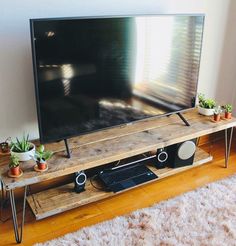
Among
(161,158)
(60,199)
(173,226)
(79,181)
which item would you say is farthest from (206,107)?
(60,199)

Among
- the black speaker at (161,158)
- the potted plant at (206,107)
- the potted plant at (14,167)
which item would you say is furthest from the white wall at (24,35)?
the black speaker at (161,158)

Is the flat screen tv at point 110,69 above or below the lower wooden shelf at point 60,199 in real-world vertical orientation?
above

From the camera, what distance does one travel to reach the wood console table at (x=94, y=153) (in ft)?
5.99

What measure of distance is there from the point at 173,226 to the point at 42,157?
0.89m

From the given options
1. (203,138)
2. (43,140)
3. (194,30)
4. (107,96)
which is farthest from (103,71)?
(203,138)

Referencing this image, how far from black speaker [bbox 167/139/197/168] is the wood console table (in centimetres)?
5

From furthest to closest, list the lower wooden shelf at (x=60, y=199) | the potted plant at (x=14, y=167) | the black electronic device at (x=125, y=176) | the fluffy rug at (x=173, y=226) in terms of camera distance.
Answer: the black electronic device at (x=125, y=176) → the lower wooden shelf at (x=60, y=199) → the fluffy rug at (x=173, y=226) → the potted plant at (x=14, y=167)

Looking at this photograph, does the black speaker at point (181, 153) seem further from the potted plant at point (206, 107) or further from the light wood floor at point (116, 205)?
the potted plant at point (206, 107)

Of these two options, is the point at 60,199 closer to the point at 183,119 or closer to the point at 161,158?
the point at 161,158

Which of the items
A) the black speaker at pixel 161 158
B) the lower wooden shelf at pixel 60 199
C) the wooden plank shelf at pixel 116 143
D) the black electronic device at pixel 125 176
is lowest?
the lower wooden shelf at pixel 60 199

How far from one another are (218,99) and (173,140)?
1.03 metres

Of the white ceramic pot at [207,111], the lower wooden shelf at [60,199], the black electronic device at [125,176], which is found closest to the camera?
the lower wooden shelf at [60,199]

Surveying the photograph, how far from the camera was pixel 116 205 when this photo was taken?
7.18 feet

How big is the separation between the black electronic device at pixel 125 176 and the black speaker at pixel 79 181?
0.55 feet
